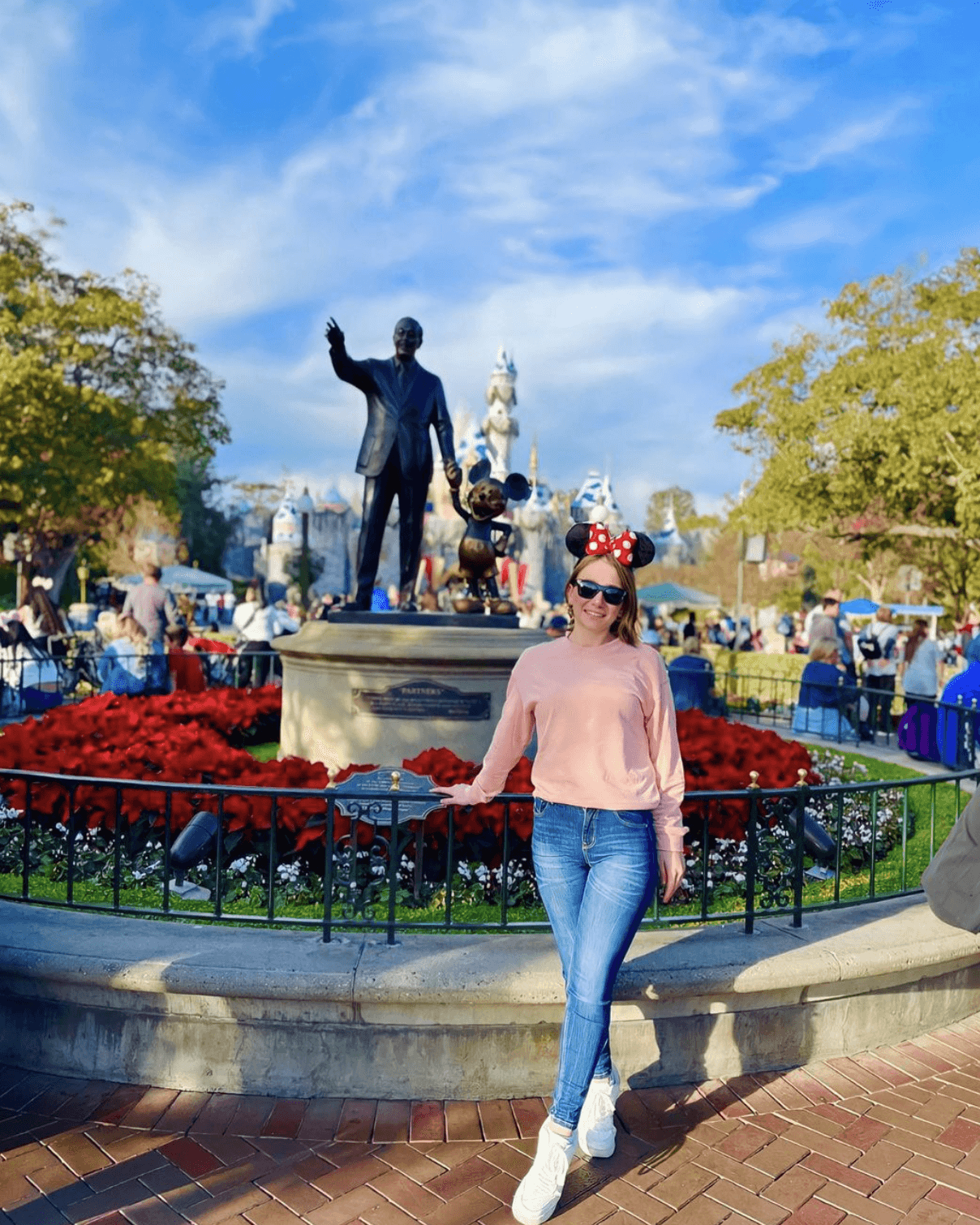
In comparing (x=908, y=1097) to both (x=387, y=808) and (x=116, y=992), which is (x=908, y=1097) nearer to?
(x=387, y=808)

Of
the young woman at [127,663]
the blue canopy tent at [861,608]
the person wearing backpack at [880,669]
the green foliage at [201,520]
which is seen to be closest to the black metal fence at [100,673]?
the young woman at [127,663]

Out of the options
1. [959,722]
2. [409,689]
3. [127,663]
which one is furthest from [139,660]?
[959,722]

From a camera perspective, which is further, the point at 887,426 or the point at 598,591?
the point at 887,426

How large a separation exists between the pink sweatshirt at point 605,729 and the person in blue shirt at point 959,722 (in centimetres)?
679

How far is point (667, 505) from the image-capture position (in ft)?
412

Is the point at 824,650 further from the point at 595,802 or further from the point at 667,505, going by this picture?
the point at 667,505

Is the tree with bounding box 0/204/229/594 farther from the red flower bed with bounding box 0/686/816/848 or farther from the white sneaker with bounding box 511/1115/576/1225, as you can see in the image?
the white sneaker with bounding box 511/1115/576/1225

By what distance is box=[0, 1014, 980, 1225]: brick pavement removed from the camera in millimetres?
3182

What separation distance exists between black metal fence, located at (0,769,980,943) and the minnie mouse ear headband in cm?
129

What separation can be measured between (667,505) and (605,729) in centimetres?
12491

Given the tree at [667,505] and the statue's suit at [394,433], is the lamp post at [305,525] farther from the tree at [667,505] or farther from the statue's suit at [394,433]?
the tree at [667,505]

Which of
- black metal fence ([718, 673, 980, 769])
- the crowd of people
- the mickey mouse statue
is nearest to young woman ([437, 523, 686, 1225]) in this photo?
the mickey mouse statue

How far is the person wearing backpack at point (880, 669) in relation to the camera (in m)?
12.7

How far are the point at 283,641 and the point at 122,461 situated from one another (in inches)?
918
